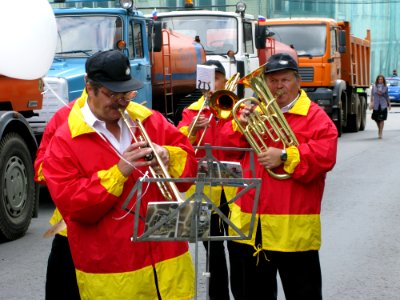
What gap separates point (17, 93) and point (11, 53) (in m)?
6.00

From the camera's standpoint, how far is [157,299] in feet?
14.2

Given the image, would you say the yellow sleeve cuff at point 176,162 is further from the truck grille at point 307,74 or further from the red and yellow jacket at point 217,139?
the truck grille at point 307,74

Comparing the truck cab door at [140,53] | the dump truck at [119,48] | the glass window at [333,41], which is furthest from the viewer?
the glass window at [333,41]

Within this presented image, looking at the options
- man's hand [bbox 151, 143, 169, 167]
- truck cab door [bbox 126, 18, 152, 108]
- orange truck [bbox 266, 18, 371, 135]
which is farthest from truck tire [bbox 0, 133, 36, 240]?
orange truck [bbox 266, 18, 371, 135]

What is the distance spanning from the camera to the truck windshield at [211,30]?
1820 cm

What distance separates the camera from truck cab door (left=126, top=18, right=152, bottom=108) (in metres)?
13.8

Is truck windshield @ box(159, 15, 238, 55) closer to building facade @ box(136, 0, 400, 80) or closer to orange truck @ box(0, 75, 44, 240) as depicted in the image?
orange truck @ box(0, 75, 44, 240)

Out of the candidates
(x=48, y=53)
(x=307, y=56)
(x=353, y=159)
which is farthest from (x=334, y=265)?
(x=307, y=56)

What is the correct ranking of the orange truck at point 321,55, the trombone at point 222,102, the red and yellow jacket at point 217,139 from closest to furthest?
1. the red and yellow jacket at point 217,139
2. the trombone at point 222,102
3. the orange truck at point 321,55

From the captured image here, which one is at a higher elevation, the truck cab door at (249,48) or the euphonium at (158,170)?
the euphonium at (158,170)

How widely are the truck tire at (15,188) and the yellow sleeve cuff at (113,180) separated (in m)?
5.37

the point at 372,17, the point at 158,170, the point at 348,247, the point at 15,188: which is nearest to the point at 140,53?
the point at 15,188

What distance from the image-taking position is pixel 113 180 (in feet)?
13.6

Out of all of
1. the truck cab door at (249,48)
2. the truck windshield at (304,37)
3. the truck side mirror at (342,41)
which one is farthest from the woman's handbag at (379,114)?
the truck cab door at (249,48)
